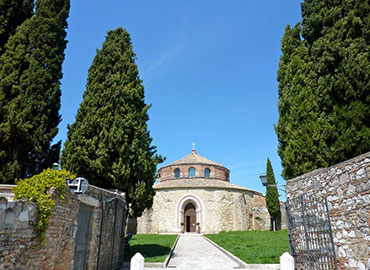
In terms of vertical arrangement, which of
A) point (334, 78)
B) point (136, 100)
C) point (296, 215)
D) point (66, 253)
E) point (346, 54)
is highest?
point (136, 100)

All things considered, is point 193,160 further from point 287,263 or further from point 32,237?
point 32,237

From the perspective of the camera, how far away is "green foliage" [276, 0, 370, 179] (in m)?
6.79

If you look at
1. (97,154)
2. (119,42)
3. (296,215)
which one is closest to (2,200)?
(97,154)

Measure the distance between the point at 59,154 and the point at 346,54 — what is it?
11.7m

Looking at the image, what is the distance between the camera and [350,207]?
5980mm

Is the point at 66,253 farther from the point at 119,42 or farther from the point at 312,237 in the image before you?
the point at 119,42

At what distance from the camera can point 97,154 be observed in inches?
447

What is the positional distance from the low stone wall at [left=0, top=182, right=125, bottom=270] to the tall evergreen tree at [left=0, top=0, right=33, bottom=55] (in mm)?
8433

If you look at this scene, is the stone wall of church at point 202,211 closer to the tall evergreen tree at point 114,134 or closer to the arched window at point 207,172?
the arched window at point 207,172

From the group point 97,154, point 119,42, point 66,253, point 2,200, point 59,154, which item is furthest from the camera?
point 119,42

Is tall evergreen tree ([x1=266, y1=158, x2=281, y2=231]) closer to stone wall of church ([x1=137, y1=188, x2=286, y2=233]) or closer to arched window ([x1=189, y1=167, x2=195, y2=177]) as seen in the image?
stone wall of church ([x1=137, y1=188, x2=286, y2=233])

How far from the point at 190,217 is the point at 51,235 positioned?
25904mm

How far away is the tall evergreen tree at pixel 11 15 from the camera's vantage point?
11812 mm

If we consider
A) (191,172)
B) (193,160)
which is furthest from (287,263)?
(193,160)
